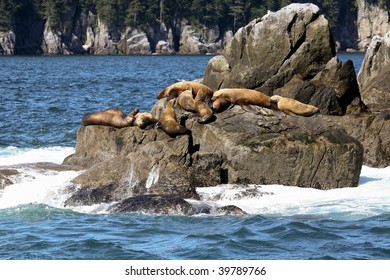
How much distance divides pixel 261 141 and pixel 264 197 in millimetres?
1595

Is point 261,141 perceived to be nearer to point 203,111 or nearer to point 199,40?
point 203,111

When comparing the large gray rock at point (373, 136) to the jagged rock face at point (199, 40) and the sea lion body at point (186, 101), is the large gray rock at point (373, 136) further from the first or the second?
the jagged rock face at point (199, 40)

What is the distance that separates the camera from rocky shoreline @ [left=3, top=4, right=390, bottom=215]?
62.5ft

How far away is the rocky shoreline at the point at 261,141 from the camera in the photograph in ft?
62.5

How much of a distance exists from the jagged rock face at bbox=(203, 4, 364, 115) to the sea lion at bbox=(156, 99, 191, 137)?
3.97 meters

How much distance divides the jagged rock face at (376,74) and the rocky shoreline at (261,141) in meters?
1.41

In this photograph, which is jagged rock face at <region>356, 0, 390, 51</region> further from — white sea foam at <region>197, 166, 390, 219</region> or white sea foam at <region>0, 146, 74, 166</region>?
white sea foam at <region>197, 166, 390, 219</region>

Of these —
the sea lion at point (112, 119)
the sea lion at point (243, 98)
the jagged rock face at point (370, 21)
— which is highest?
the sea lion at point (243, 98)

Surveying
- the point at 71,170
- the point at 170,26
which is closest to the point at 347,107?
the point at 71,170

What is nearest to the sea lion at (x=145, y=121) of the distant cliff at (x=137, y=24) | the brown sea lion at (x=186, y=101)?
the brown sea lion at (x=186, y=101)

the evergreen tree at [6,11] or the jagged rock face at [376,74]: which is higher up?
the jagged rock face at [376,74]

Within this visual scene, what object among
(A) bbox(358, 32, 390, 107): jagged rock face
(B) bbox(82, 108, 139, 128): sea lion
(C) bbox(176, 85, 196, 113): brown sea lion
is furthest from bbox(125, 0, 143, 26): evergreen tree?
(C) bbox(176, 85, 196, 113): brown sea lion

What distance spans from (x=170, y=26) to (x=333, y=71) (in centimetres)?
13256

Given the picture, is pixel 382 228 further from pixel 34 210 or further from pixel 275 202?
pixel 34 210
